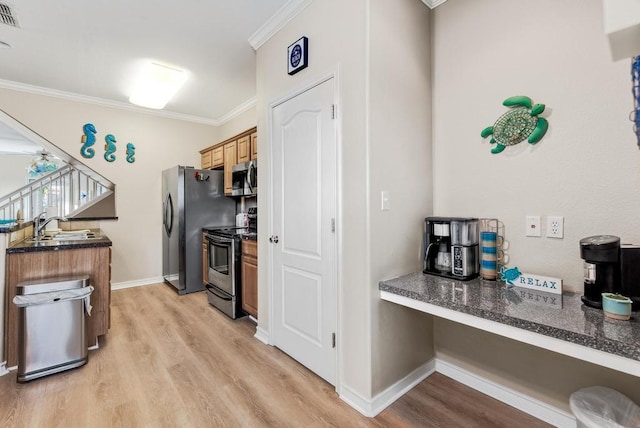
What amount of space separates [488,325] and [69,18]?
369 centimetres

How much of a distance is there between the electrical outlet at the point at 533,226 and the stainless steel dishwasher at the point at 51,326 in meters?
3.09

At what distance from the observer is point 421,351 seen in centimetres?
208

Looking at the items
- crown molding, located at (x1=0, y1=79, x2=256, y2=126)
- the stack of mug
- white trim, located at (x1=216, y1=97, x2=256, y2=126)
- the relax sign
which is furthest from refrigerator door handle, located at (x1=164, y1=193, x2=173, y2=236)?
the relax sign

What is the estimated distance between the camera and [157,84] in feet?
11.4

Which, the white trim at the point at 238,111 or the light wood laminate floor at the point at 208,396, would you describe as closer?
the light wood laminate floor at the point at 208,396

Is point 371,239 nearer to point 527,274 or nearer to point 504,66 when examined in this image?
point 527,274

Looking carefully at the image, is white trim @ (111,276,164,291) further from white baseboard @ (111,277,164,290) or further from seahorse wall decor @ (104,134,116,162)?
seahorse wall decor @ (104,134,116,162)

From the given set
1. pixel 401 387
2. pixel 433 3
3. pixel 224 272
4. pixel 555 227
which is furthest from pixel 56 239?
pixel 555 227

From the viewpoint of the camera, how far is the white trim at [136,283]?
431cm

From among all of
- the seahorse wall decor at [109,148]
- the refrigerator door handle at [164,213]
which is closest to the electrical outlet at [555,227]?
the refrigerator door handle at [164,213]

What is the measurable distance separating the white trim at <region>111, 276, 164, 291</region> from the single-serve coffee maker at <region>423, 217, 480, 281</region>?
14.1 ft

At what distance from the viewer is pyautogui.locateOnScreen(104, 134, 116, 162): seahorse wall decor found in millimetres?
4219

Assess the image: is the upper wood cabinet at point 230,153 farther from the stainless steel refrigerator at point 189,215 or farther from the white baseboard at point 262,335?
the white baseboard at point 262,335

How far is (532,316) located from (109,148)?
5128mm
